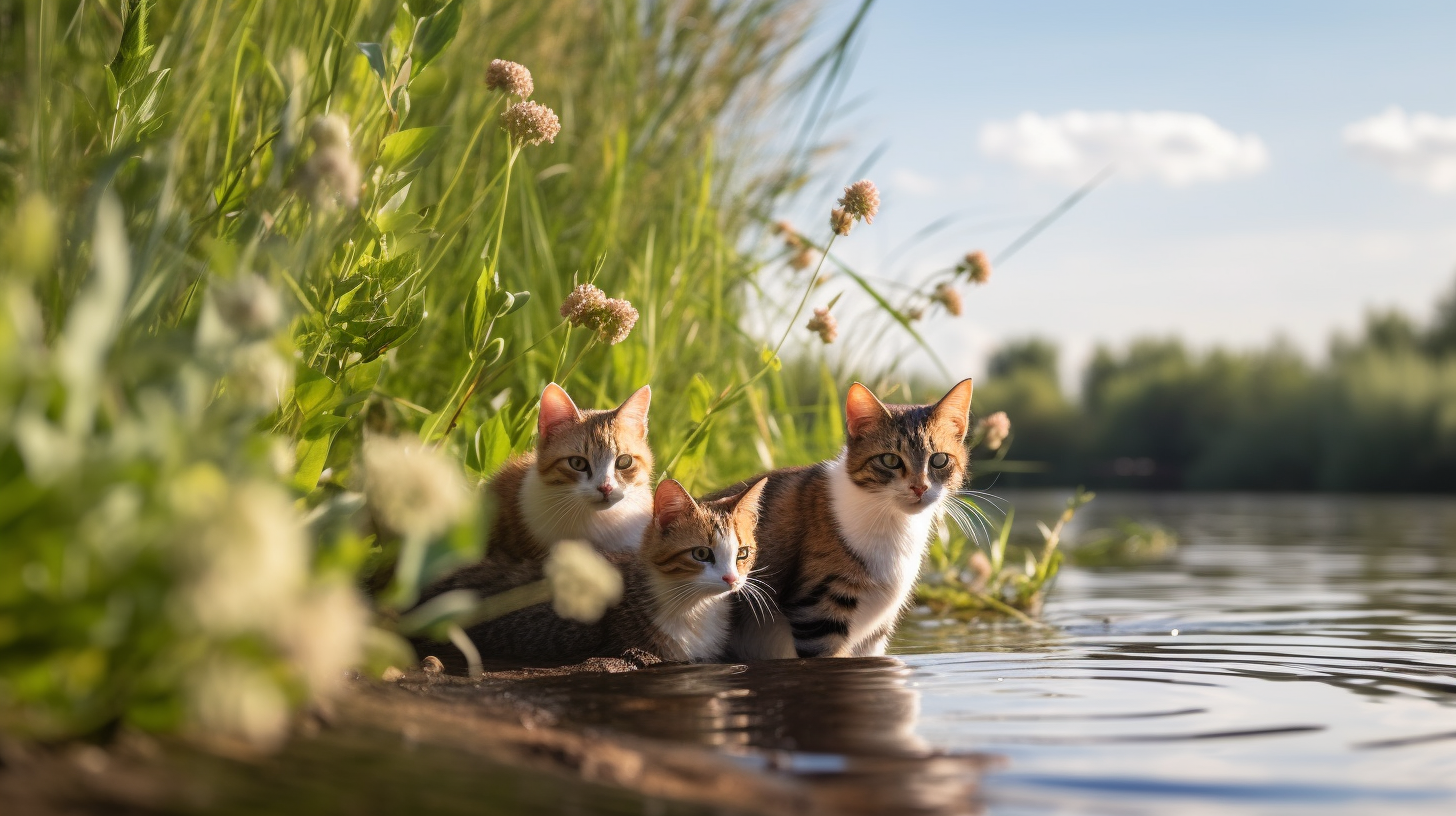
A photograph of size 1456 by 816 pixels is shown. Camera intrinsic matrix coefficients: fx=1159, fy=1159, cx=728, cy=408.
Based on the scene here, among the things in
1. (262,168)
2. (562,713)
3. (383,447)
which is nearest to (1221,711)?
(562,713)

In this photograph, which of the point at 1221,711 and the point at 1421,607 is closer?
the point at 1221,711

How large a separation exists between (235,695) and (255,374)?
509 millimetres

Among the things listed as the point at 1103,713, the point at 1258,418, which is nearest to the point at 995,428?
the point at 1103,713

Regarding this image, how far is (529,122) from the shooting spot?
8.79ft

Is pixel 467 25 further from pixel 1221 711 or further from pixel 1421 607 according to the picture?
pixel 1421 607

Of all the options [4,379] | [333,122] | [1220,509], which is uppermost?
[333,122]

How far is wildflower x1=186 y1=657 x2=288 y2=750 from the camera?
1.07m

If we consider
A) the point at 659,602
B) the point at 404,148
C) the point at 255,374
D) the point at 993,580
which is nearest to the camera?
the point at 255,374

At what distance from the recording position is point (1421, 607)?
4.34 metres

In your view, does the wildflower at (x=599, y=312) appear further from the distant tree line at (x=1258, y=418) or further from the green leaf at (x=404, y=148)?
the distant tree line at (x=1258, y=418)

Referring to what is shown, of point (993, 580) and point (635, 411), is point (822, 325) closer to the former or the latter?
point (635, 411)

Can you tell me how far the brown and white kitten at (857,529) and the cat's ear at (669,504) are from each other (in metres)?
0.42

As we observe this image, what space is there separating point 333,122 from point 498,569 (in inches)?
54.9

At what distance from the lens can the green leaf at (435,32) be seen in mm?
2420
